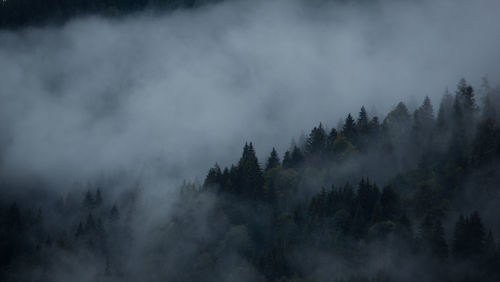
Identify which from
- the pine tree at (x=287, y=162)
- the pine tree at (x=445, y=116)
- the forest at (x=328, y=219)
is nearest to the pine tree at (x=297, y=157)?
the forest at (x=328, y=219)

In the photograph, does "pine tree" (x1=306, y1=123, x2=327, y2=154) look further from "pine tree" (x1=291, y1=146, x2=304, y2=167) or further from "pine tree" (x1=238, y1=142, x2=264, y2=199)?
"pine tree" (x1=238, y1=142, x2=264, y2=199)

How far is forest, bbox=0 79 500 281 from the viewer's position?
102319 millimetres

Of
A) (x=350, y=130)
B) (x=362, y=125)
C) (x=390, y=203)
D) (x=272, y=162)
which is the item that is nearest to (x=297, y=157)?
(x=272, y=162)

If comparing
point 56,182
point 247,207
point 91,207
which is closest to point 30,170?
point 56,182

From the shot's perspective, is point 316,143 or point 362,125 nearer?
point 362,125

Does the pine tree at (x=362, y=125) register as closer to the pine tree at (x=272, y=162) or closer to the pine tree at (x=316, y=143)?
the pine tree at (x=316, y=143)

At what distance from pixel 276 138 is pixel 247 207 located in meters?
57.9

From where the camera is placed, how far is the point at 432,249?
326ft

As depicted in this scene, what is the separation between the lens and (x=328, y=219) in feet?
379

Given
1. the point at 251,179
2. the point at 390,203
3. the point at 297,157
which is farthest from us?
the point at 297,157

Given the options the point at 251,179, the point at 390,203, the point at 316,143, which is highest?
the point at 316,143

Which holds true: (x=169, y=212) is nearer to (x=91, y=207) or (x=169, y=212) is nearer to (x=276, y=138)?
(x=91, y=207)

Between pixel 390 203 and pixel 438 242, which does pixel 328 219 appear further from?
pixel 438 242

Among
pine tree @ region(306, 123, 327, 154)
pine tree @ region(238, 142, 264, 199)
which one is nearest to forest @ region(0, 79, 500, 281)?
pine tree @ region(238, 142, 264, 199)
